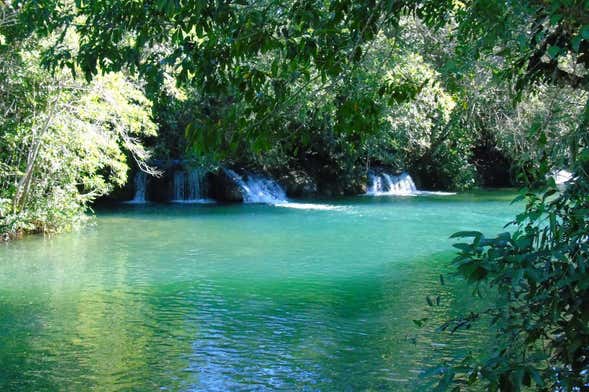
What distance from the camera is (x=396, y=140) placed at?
24641 mm

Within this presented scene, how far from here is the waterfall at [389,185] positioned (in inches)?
1144

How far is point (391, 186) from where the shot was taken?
29234mm

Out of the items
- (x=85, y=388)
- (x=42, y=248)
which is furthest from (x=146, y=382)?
(x=42, y=248)

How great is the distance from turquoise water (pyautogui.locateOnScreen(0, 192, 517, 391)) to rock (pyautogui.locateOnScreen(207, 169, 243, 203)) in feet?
21.7

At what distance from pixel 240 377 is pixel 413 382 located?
162 centimetres

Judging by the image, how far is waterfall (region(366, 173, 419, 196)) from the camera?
→ 29062mm

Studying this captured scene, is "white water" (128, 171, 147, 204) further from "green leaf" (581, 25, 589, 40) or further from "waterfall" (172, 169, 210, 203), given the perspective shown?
"green leaf" (581, 25, 589, 40)

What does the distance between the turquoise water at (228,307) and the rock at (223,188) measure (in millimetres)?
6612

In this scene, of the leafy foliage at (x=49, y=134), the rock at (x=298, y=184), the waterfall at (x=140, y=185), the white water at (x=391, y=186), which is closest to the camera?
the leafy foliage at (x=49, y=134)

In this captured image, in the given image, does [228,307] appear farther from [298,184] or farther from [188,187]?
[298,184]

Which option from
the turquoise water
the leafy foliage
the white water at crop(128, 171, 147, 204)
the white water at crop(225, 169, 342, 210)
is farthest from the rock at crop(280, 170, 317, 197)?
the leafy foliage

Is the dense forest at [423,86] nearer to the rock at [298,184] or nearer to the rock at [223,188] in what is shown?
the rock at [223,188]

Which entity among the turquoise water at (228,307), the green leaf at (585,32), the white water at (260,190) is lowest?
the turquoise water at (228,307)

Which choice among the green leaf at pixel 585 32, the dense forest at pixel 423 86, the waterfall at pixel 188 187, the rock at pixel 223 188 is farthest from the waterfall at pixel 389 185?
the green leaf at pixel 585 32
